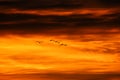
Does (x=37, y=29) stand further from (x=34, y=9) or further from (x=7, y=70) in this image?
(x=7, y=70)

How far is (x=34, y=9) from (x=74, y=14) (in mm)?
1313

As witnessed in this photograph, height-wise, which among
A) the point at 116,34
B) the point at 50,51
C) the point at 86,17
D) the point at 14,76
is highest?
the point at 86,17

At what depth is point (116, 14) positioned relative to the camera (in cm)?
1171

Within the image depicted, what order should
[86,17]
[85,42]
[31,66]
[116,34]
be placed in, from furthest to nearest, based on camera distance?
1. [86,17]
2. [116,34]
3. [85,42]
4. [31,66]

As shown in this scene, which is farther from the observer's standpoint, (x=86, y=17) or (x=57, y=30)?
(x=86, y=17)

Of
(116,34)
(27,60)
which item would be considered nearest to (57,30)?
(116,34)

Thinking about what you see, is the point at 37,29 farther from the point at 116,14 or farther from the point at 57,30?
the point at 116,14

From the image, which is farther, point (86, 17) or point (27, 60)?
point (86, 17)

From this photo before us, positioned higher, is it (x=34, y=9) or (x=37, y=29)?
(x=34, y=9)

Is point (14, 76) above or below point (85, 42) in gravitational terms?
below

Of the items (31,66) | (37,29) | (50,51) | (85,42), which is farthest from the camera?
(37,29)

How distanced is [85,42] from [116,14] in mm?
3040

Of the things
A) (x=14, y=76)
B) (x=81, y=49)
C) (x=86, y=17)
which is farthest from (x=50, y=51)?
(x=86, y=17)

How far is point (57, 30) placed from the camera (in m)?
10.1
